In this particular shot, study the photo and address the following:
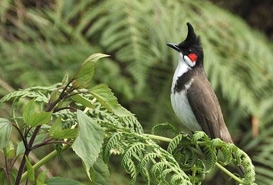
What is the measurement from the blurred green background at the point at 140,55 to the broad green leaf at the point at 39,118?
4.84 ft

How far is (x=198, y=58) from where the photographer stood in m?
2.15

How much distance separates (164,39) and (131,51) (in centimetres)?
12

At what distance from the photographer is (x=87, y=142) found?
0.87 meters

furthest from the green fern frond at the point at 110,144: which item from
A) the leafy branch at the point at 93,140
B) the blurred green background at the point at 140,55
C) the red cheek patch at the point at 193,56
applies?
the blurred green background at the point at 140,55

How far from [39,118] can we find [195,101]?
4.01 feet

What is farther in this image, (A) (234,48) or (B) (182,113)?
(A) (234,48)

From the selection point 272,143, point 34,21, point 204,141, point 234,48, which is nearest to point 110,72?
point 34,21

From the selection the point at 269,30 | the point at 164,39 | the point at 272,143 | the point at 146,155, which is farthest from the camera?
the point at 269,30

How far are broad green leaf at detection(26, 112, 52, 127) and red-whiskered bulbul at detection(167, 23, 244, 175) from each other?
3.68ft

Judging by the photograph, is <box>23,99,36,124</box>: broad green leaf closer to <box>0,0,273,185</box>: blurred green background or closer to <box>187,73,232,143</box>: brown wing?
<box>187,73,232,143</box>: brown wing

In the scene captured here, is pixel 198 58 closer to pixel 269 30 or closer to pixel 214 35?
pixel 214 35

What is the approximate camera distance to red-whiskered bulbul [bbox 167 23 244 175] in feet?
6.54

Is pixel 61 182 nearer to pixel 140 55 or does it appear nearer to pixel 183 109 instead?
pixel 183 109

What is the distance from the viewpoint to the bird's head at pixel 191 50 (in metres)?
2.04
